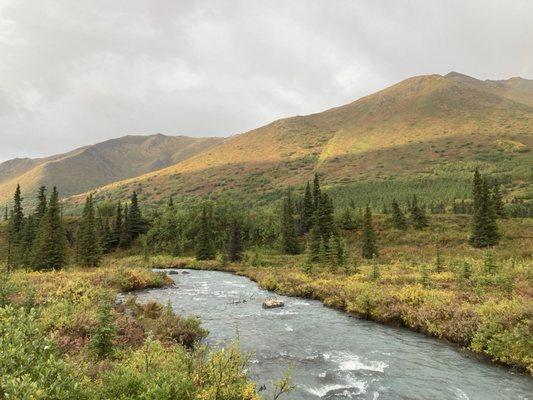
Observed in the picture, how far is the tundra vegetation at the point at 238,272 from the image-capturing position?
10.1 meters

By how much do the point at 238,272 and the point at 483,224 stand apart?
1624 inches

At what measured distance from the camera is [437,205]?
13850 cm

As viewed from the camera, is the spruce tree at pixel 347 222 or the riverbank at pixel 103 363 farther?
the spruce tree at pixel 347 222

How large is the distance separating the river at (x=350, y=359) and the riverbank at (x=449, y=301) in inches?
39.9

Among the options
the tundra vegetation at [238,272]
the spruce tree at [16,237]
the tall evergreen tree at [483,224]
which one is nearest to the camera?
the tundra vegetation at [238,272]

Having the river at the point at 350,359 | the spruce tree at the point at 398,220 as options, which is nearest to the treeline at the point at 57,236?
the river at the point at 350,359

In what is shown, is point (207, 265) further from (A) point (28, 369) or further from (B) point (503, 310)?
(A) point (28, 369)

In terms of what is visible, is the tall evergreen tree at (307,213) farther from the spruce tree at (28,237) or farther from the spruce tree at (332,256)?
the spruce tree at (28,237)

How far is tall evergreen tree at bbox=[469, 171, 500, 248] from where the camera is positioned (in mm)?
65875

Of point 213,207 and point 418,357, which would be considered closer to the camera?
A: point 418,357

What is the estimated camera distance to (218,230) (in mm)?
112000

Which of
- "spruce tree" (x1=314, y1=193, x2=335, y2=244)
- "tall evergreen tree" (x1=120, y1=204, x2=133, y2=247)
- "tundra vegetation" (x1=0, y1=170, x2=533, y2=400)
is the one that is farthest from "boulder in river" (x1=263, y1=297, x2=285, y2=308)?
"tall evergreen tree" (x1=120, y1=204, x2=133, y2=247)

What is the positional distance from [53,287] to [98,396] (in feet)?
88.0

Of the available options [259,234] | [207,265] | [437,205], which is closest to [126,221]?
[259,234]
